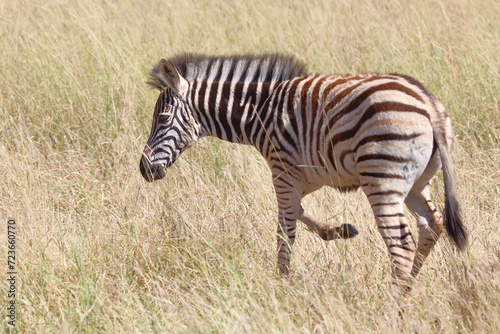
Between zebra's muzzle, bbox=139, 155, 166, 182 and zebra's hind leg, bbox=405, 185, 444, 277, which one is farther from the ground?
zebra's hind leg, bbox=405, 185, 444, 277

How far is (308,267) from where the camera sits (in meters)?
4.18

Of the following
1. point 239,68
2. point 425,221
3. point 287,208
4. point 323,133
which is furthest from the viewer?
point 239,68

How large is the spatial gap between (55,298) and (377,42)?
17.6 feet

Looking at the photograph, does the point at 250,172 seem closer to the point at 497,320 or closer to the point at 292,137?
the point at 292,137

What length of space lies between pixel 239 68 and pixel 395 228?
1922 mm

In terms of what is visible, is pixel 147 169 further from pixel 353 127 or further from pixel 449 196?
pixel 449 196

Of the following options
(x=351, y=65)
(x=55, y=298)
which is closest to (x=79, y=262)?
(x=55, y=298)

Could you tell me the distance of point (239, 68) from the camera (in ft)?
16.2

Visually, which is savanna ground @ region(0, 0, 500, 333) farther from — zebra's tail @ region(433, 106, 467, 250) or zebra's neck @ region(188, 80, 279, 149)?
zebra's neck @ region(188, 80, 279, 149)

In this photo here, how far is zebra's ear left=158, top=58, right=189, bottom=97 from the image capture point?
15.6ft

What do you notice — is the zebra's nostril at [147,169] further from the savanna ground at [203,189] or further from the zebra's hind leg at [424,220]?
the zebra's hind leg at [424,220]

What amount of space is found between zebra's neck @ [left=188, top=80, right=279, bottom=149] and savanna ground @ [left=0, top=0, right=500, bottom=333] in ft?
1.94

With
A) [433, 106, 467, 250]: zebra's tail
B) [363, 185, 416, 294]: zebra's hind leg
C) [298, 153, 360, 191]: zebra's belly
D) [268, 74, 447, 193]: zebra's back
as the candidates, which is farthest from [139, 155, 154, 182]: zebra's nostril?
[433, 106, 467, 250]: zebra's tail

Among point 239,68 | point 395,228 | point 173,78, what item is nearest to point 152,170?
point 173,78
